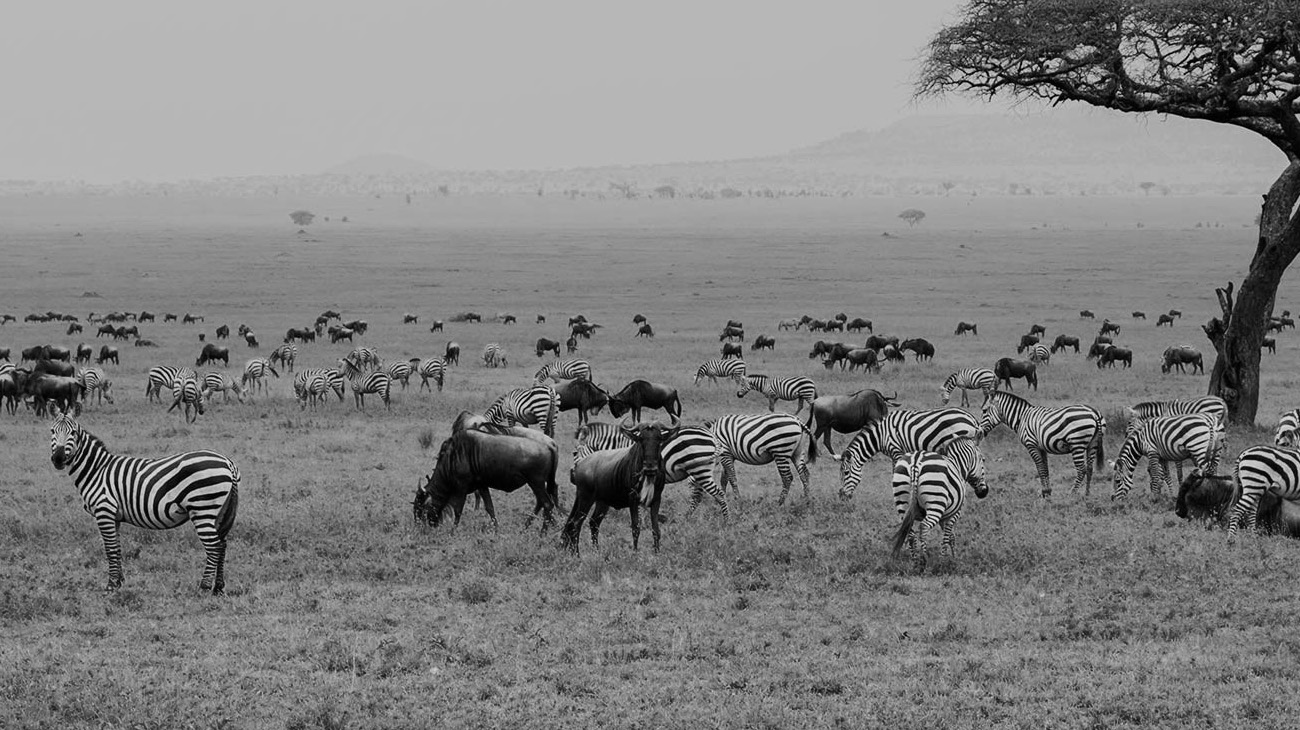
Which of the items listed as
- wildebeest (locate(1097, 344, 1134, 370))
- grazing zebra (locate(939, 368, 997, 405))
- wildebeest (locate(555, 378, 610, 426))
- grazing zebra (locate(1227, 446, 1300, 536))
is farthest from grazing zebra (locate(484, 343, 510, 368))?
grazing zebra (locate(1227, 446, 1300, 536))

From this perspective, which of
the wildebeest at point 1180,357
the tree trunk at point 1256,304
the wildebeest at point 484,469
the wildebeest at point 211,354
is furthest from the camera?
the wildebeest at point 211,354

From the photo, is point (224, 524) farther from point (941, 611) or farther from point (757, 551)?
point (941, 611)

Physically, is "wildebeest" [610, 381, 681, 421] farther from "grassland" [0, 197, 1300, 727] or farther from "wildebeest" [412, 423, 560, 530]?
"wildebeest" [412, 423, 560, 530]

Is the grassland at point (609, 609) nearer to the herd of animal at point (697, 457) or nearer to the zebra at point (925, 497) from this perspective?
the zebra at point (925, 497)

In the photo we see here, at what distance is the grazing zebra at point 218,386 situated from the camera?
3159 cm

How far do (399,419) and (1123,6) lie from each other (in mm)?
16516

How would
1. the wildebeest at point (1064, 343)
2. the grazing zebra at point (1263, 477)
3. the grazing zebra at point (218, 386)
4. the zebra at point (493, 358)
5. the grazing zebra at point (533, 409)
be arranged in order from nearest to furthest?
the grazing zebra at point (1263, 477) → the grazing zebra at point (533, 409) → the grazing zebra at point (218, 386) → the zebra at point (493, 358) → the wildebeest at point (1064, 343)

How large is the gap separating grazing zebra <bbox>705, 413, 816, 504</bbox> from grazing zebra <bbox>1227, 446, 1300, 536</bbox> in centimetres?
553

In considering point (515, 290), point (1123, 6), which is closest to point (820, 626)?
point (1123, 6)

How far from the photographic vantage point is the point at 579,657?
1133cm

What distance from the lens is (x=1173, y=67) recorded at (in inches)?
881

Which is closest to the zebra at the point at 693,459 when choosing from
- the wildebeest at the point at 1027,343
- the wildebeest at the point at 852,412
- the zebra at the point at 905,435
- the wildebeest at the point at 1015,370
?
the zebra at the point at 905,435

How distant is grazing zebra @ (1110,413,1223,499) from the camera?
58.8 ft

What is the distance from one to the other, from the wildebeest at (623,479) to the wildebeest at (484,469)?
116 centimetres
